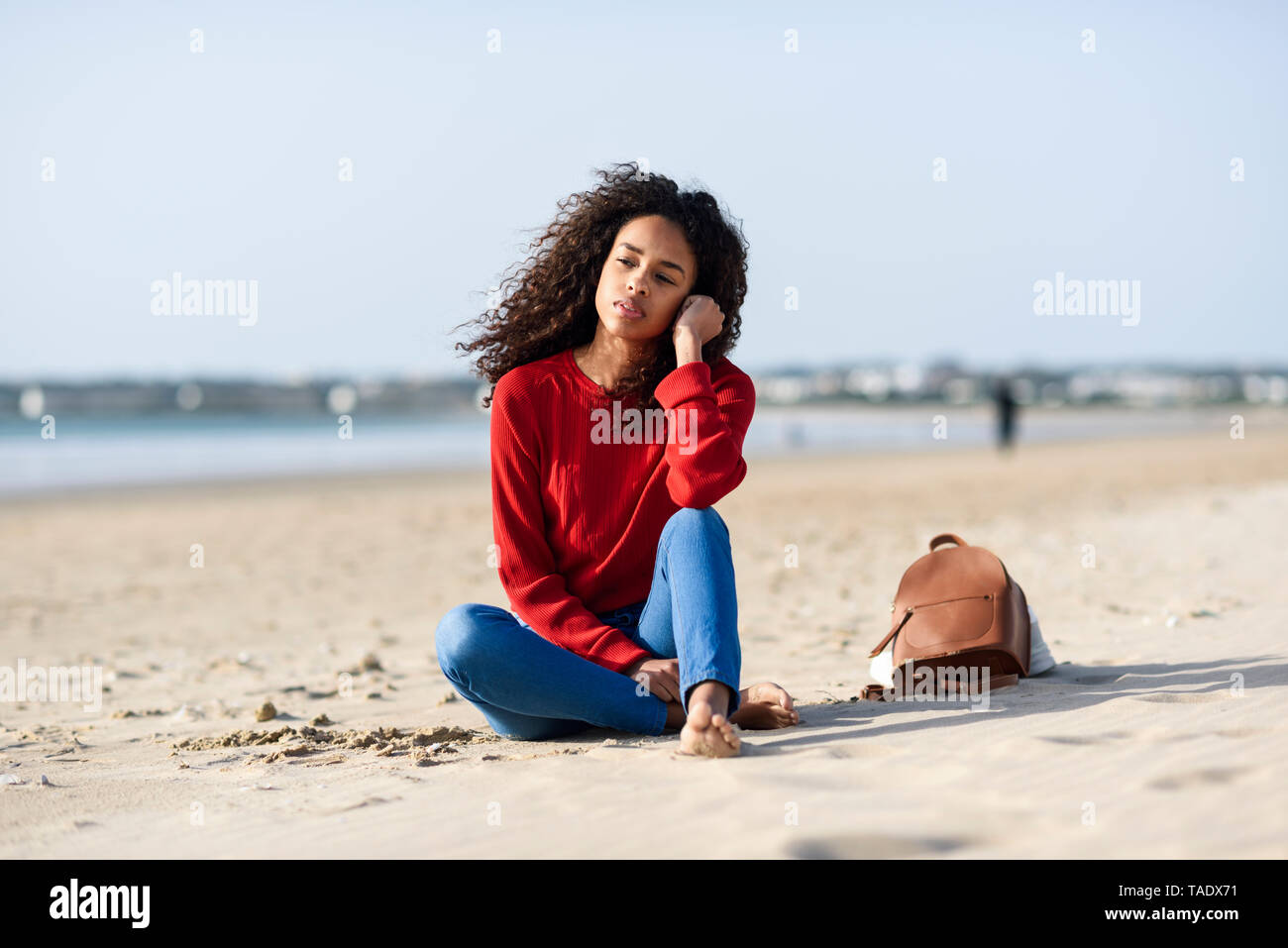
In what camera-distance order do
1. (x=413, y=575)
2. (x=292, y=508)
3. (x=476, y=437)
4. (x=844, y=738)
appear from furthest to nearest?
1. (x=476, y=437)
2. (x=292, y=508)
3. (x=413, y=575)
4. (x=844, y=738)

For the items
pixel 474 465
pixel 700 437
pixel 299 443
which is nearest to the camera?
pixel 700 437

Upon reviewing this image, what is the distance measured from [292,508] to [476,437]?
1868 centimetres

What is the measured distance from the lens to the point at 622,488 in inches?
136

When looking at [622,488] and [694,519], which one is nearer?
[694,519]

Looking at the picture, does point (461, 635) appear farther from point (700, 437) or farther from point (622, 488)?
point (700, 437)

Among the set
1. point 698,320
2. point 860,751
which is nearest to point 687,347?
point 698,320

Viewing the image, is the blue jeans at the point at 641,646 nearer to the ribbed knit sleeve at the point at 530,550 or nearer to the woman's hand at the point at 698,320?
the ribbed knit sleeve at the point at 530,550

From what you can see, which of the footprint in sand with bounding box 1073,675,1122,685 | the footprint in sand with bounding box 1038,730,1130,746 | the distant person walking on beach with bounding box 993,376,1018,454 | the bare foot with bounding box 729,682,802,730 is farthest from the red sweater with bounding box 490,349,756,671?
the distant person walking on beach with bounding box 993,376,1018,454

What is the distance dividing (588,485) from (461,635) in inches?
23.2

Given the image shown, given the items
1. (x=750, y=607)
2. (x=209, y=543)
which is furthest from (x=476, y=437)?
(x=750, y=607)

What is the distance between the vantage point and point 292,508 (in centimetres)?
1407
